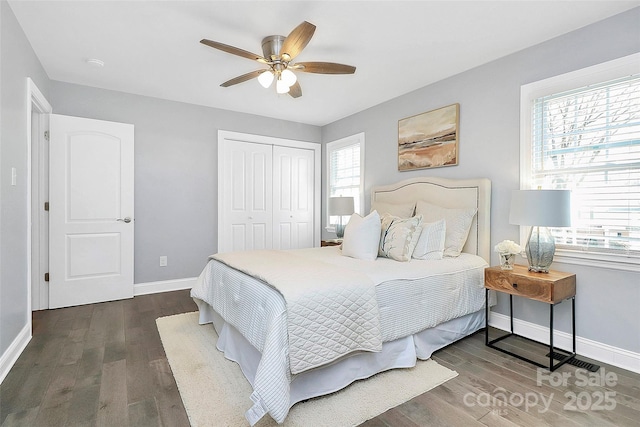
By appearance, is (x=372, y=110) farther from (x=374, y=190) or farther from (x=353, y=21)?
(x=353, y=21)

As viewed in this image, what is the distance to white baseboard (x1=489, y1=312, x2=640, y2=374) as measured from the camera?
86.7 inches

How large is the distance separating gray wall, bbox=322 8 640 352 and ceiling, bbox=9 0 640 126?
11cm

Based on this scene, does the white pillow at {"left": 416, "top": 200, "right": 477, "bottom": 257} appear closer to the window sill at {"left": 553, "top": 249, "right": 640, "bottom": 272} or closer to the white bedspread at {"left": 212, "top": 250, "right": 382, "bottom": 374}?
the window sill at {"left": 553, "top": 249, "right": 640, "bottom": 272}

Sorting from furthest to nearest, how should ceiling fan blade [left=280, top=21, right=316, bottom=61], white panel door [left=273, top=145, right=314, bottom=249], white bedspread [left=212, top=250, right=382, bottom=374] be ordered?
white panel door [left=273, top=145, right=314, bottom=249] → ceiling fan blade [left=280, top=21, right=316, bottom=61] → white bedspread [left=212, top=250, right=382, bottom=374]

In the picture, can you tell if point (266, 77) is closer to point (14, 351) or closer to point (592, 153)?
point (592, 153)

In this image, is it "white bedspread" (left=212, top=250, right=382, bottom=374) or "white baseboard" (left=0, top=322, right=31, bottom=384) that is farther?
"white baseboard" (left=0, top=322, right=31, bottom=384)

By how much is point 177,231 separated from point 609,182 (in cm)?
449

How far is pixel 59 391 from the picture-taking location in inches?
74.4

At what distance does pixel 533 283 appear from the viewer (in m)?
2.25

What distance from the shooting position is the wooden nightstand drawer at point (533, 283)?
7.14 feet

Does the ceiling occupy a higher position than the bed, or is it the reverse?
the ceiling

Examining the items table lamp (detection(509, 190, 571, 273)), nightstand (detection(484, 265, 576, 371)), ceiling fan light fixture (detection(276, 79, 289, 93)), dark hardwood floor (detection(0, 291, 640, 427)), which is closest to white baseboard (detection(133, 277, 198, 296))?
dark hardwood floor (detection(0, 291, 640, 427))

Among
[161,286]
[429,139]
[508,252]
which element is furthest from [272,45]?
[161,286]

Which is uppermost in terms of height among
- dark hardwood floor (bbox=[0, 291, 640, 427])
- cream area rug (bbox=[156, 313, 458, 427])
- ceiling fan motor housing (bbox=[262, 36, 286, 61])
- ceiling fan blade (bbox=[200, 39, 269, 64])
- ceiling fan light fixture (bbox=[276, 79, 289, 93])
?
ceiling fan motor housing (bbox=[262, 36, 286, 61])
